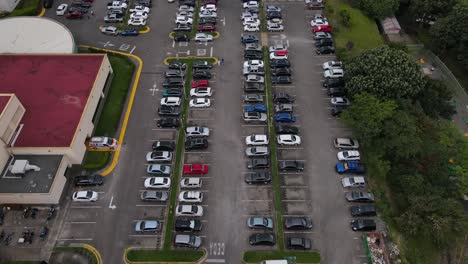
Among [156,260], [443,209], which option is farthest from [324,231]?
[156,260]

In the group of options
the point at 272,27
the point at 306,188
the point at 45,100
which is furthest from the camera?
the point at 272,27

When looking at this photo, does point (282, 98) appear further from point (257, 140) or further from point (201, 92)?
point (201, 92)

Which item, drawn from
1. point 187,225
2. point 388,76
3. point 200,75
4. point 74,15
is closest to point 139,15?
point 74,15

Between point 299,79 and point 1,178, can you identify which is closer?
point 1,178

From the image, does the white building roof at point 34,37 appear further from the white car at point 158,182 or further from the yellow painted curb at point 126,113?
the white car at point 158,182

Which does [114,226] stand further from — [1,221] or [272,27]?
[272,27]

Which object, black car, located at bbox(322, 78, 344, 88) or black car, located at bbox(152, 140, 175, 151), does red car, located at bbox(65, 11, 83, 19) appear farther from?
black car, located at bbox(322, 78, 344, 88)

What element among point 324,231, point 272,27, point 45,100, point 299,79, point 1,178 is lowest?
point 324,231
